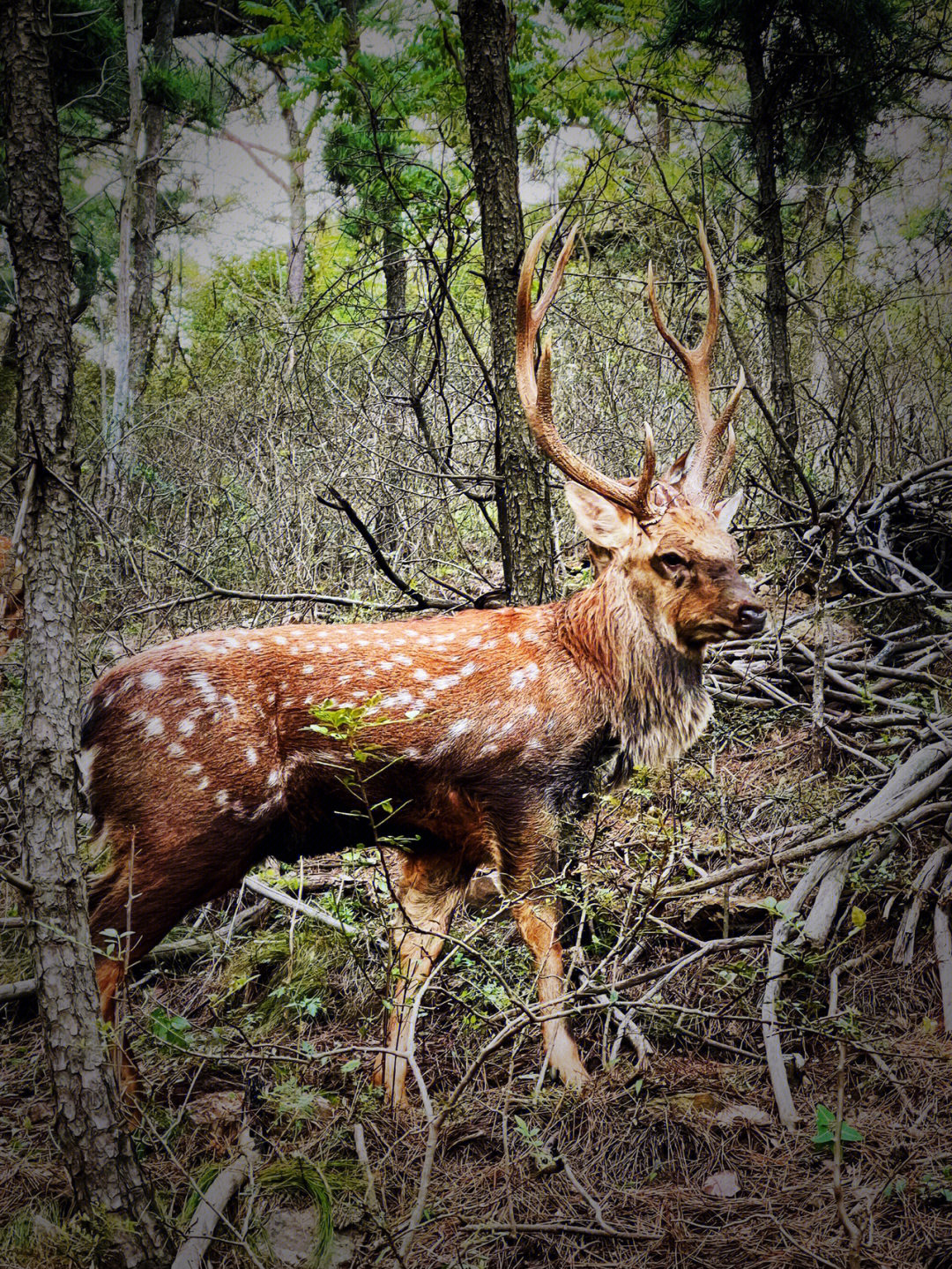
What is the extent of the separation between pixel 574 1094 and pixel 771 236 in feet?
23.1

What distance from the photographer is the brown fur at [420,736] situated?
296 centimetres

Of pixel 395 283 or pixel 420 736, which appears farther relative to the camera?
pixel 395 283

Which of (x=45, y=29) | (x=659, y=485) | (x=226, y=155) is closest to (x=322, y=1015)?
(x=659, y=485)

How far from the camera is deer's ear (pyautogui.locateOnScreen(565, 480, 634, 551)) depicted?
3.49 meters

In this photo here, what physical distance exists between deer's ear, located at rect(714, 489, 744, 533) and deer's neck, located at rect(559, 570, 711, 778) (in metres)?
0.54

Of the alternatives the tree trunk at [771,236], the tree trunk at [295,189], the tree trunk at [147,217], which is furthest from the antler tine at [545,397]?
the tree trunk at [147,217]

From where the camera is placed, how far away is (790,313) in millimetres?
10094

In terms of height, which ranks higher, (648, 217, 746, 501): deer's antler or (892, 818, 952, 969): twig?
(648, 217, 746, 501): deer's antler

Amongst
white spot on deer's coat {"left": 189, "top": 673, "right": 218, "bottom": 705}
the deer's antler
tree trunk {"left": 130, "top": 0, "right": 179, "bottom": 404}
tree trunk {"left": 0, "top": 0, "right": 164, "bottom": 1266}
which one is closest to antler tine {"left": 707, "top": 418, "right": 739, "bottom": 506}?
the deer's antler

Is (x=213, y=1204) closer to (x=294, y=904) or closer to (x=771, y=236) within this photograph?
(x=294, y=904)

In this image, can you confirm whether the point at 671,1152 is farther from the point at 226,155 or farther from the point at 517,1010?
the point at 226,155

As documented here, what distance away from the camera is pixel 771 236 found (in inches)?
291

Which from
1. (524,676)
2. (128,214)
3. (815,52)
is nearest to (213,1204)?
(524,676)

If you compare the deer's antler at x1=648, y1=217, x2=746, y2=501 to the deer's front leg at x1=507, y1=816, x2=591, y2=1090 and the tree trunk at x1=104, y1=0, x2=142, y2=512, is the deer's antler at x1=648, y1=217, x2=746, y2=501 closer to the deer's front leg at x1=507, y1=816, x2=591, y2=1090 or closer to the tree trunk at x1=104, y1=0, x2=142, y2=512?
the deer's front leg at x1=507, y1=816, x2=591, y2=1090
